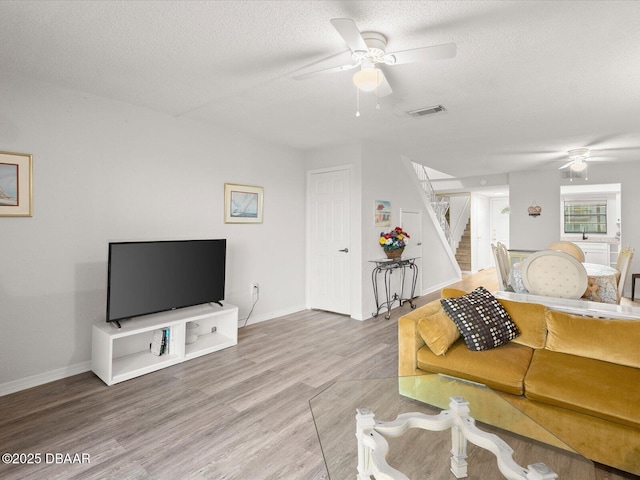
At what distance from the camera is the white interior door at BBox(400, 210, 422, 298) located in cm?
569

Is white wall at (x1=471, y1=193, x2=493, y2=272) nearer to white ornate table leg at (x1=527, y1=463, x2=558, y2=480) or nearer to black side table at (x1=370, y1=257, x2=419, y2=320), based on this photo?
black side table at (x1=370, y1=257, x2=419, y2=320)

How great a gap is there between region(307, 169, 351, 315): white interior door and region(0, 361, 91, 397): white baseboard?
294 centimetres

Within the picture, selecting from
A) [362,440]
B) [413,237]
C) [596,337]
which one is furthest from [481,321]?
[413,237]

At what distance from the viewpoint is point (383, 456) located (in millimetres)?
1395

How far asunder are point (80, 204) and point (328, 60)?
2436mm

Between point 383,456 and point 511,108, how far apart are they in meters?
3.41

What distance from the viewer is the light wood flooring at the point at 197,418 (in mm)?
1833

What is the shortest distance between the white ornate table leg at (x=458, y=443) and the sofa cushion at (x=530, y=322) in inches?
43.1

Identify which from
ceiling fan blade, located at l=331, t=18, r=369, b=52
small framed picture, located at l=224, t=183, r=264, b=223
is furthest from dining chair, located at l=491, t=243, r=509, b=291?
ceiling fan blade, located at l=331, t=18, r=369, b=52

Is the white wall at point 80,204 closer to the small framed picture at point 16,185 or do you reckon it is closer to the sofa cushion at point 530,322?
the small framed picture at point 16,185

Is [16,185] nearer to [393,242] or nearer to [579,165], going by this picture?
[393,242]

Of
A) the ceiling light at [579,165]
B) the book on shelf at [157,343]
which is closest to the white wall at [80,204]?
the book on shelf at [157,343]

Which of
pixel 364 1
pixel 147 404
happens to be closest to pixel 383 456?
pixel 147 404

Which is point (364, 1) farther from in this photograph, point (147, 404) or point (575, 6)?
point (147, 404)
